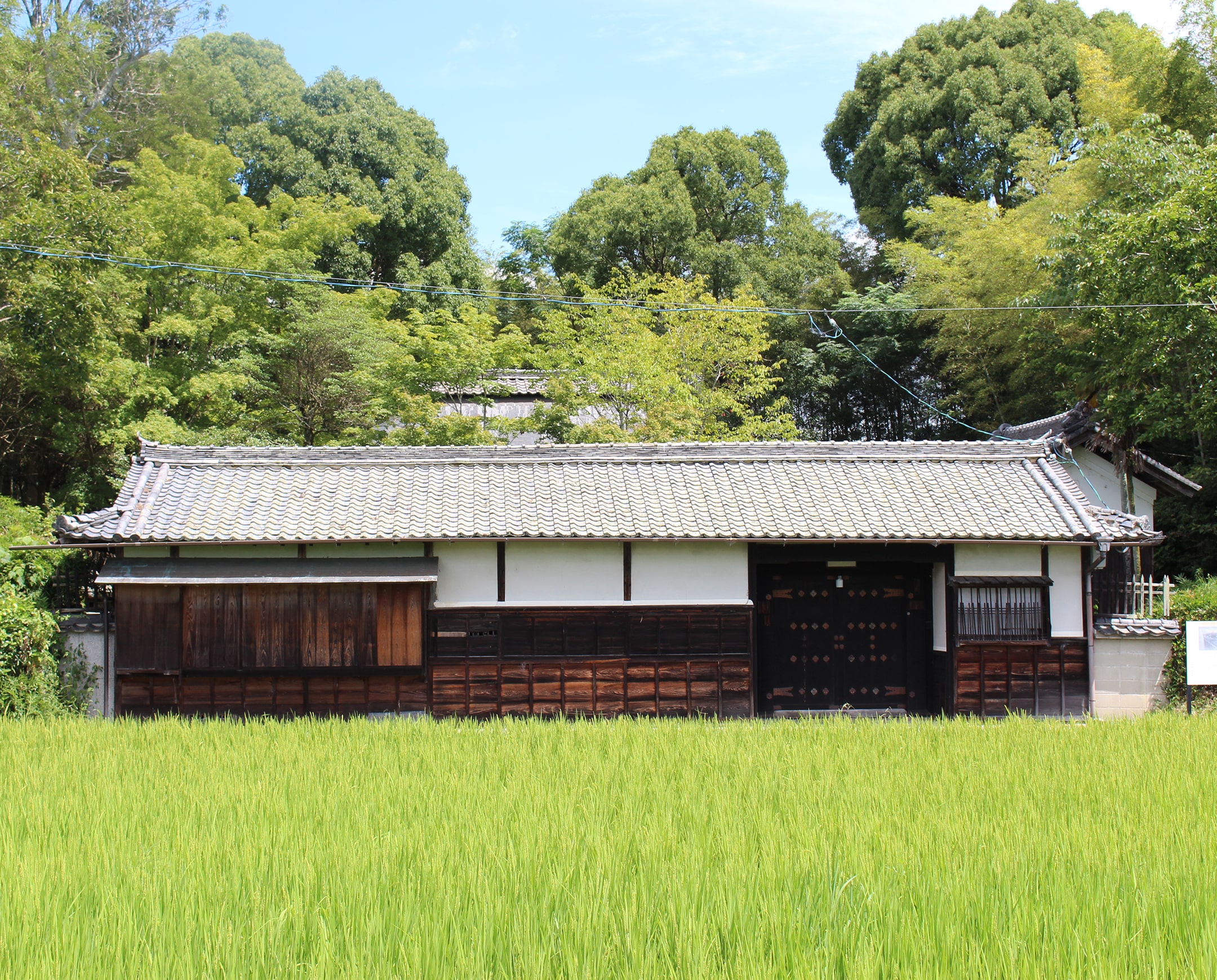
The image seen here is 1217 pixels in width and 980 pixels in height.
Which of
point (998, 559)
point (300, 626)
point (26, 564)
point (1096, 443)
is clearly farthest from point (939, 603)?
point (26, 564)

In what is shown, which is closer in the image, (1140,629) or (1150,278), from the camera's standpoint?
(1140,629)

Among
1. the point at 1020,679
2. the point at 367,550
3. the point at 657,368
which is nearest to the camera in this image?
the point at 367,550

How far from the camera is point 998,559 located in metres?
11.2

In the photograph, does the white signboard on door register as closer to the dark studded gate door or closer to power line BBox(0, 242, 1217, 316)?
the dark studded gate door

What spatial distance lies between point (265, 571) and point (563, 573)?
140 inches

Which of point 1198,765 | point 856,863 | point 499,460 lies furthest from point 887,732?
point 499,460

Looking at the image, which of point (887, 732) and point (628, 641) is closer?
point (887, 732)

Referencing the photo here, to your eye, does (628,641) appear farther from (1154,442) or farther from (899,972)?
(1154,442)

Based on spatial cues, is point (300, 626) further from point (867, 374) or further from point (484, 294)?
point (867, 374)

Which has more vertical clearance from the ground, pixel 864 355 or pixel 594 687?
pixel 864 355

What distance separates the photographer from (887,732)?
7.79m

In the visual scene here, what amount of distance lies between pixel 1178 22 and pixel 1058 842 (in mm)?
18078

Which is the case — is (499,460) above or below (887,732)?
above

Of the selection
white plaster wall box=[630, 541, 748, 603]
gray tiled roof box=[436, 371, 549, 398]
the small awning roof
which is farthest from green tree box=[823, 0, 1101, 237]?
the small awning roof
